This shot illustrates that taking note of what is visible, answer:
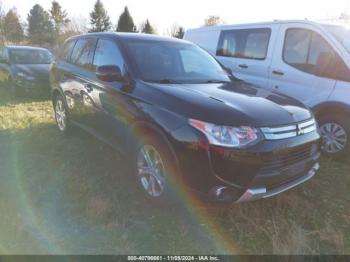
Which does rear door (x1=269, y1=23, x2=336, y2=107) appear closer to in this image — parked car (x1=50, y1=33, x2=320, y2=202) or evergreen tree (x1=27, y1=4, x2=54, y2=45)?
parked car (x1=50, y1=33, x2=320, y2=202)

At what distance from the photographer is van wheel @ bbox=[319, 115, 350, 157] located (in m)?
4.42

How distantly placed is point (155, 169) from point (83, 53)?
252 centimetres

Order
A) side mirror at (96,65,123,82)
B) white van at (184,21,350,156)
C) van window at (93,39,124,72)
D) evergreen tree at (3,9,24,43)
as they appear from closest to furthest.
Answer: side mirror at (96,65,123,82)
van window at (93,39,124,72)
white van at (184,21,350,156)
evergreen tree at (3,9,24,43)

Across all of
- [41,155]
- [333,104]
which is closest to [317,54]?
[333,104]

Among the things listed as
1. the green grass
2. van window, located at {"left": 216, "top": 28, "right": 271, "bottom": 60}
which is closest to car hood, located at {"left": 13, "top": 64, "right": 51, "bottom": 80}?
the green grass

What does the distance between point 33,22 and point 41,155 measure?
45.3 metres

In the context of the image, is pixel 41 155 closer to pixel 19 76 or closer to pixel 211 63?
pixel 211 63

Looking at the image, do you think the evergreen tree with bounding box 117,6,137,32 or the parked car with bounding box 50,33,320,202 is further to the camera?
the evergreen tree with bounding box 117,6,137,32

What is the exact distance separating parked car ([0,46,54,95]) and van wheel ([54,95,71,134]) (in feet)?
11.6

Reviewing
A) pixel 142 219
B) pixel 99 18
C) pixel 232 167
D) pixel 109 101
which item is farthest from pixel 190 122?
pixel 99 18

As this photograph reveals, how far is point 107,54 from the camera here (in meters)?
4.07

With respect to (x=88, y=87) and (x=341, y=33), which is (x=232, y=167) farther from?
(x=341, y=33)

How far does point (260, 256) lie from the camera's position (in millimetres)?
2639

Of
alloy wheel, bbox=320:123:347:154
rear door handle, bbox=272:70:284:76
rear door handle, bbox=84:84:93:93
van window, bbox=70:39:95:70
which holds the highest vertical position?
van window, bbox=70:39:95:70
